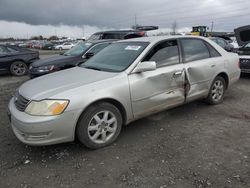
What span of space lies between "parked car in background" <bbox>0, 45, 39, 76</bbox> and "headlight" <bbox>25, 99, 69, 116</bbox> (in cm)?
803

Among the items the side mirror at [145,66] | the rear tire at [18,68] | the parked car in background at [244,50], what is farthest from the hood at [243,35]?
the rear tire at [18,68]

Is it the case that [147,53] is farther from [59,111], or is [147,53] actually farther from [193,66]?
[59,111]

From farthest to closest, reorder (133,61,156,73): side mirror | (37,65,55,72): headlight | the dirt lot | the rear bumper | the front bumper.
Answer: the rear bumper, (37,65,55,72): headlight, (133,61,156,73): side mirror, the front bumper, the dirt lot

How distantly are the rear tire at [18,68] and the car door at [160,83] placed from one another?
793 cm

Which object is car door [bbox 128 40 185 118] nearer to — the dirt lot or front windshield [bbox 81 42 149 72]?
front windshield [bbox 81 42 149 72]

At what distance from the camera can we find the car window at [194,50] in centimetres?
472

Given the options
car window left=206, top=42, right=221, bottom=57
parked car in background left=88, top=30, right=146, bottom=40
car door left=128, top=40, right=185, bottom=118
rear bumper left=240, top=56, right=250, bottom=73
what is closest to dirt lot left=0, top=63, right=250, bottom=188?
car door left=128, top=40, right=185, bottom=118

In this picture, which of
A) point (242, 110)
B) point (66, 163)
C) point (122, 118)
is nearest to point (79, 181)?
point (66, 163)

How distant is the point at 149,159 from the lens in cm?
338

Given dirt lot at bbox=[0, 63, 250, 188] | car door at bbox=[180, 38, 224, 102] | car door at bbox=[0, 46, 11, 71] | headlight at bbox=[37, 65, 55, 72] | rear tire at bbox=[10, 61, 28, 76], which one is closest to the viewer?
dirt lot at bbox=[0, 63, 250, 188]

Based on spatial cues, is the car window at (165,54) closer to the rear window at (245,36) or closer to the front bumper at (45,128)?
the front bumper at (45,128)

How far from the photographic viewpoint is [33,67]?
8102mm

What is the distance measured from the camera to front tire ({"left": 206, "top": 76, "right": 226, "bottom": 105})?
207 inches

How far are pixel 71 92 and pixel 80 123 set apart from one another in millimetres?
427
